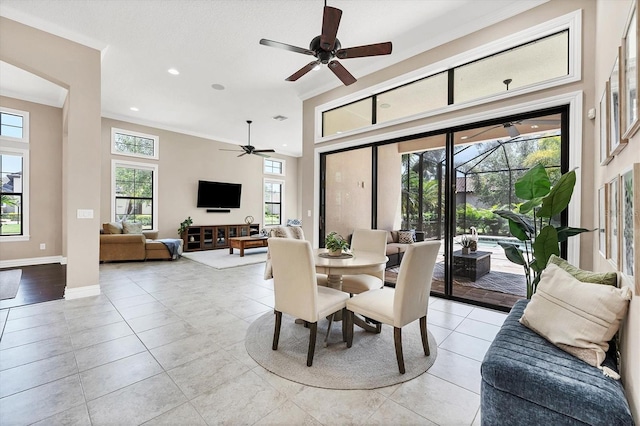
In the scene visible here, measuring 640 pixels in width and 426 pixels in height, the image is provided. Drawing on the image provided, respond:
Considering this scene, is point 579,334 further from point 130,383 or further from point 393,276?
point 393,276

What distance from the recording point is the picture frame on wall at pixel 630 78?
121 cm

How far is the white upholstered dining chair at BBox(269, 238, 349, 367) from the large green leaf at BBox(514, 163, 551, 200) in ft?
6.02

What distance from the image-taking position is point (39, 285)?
4168mm

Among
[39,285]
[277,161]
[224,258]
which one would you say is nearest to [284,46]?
[39,285]

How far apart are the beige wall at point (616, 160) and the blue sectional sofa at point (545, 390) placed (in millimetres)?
82

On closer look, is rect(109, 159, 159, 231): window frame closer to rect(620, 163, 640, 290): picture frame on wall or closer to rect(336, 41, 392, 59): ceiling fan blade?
rect(336, 41, 392, 59): ceiling fan blade

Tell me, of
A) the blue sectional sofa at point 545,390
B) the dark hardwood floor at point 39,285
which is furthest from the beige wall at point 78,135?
the blue sectional sofa at point 545,390

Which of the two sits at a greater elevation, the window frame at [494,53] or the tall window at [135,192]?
the window frame at [494,53]

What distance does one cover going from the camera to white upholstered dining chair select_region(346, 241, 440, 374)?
6.62 feet

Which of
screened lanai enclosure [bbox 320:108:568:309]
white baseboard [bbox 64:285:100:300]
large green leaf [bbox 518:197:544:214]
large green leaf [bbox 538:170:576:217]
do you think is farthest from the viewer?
white baseboard [bbox 64:285:100:300]

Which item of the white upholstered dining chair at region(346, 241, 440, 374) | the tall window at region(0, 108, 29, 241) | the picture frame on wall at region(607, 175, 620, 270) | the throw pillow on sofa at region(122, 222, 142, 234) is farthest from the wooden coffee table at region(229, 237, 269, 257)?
the picture frame on wall at region(607, 175, 620, 270)

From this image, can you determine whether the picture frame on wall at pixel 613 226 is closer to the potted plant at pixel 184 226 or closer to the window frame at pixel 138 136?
the potted plant at pixel 184 226

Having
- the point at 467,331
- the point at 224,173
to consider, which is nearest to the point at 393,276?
the point at 467,331

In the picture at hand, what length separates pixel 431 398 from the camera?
5.85 ft
